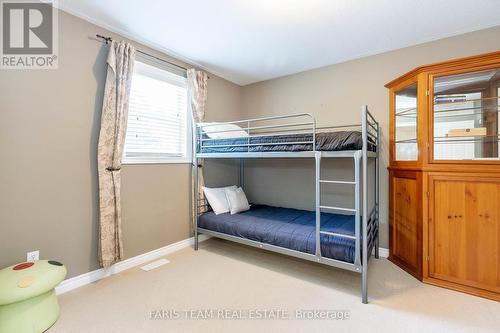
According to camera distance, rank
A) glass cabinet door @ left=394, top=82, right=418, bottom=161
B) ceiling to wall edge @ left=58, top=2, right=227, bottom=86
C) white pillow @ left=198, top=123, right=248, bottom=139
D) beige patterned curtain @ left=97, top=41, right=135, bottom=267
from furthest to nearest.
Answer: white pillow @ left=198, top=123, right=248, bottom=139 → glass cabinet door @ left=394, top=82, right=418, bottom=161 → beige patterned curtain @ left=97, top=41, right=135, bottom=267 → ceiling to wall edge @ left=58, top=2, right=227, bottom=86

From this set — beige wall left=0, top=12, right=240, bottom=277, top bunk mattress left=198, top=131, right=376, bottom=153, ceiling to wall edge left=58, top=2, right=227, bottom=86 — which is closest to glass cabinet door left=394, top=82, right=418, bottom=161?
top bunk mattress left=198, top=131, right=376, bottom=153

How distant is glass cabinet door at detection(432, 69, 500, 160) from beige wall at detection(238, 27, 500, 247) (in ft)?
1.67

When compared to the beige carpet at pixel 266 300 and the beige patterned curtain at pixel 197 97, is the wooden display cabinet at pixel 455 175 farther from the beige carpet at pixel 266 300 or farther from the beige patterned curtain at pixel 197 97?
the beige patterned curtain at pixel 197 97

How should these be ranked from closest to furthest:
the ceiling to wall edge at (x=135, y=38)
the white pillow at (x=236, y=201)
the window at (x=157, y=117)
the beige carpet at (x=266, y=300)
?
the beige carpet at (x=266, y=300) → the ceiling to wall edge at (x=135, y=38) → the window at (x=157, y=117) → the white pillow at (x=236, y=201)

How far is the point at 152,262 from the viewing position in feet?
8.64

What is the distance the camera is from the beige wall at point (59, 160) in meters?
1.77

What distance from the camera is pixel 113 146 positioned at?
2266 mm

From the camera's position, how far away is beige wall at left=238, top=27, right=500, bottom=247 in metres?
2.48

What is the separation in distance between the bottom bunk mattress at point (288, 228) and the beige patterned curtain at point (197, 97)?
35 centimetres

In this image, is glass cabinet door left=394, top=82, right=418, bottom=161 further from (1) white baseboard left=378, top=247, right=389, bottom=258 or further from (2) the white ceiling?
(1) white baseboard left=378, top=247, right=389, bottom=258

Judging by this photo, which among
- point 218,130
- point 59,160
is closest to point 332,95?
point 218,130

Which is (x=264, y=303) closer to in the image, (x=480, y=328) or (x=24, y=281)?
(x=480, y=328)
